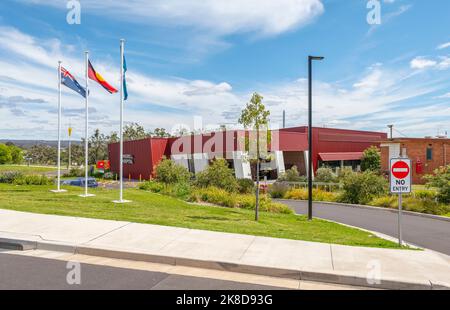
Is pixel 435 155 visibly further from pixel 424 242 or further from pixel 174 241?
pixel 174 241

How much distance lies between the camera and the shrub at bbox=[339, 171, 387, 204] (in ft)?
69.2

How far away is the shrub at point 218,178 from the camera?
70.3ft

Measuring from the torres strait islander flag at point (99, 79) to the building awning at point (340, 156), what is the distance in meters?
35.9

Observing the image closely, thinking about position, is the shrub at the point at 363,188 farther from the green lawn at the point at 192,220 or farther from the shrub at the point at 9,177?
the shrub at the point at 9,177

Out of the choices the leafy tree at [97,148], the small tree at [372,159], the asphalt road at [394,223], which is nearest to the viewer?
the asphalt road at [394,223]

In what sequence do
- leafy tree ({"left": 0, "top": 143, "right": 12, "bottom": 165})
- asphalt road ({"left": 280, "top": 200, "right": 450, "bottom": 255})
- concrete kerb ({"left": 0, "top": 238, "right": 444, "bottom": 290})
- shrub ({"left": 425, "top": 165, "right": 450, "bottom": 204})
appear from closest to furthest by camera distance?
concrete kerb ({"left": 0, "top": 238, "right": 444, "bottom": 290})
asphalt road ({"left": 280, "top": 200, "right": 450, "bottom": 255})
shrub ({"left": 425, "top": 165, "right": 450, "bottom": 204})
leafy tree ({"left": 0, "top": 143, "right": 12, "bottom": 165})

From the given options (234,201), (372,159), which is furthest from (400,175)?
(372,159)

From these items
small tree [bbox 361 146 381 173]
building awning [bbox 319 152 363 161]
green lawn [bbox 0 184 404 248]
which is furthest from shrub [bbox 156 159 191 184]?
small tree [bbox 361 146 381 173]

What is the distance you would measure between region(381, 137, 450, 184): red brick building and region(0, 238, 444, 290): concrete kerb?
33968 mm

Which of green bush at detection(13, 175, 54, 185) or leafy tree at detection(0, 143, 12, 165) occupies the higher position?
leafy tree at detection(0, 143, 12, 165)

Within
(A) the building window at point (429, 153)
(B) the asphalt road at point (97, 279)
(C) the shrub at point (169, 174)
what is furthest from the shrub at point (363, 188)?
(A) the building window at point (429, 153)

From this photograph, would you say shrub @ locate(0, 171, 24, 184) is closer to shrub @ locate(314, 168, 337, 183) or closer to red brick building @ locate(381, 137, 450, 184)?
shrub @ locate(314, 168, 337, 183)
